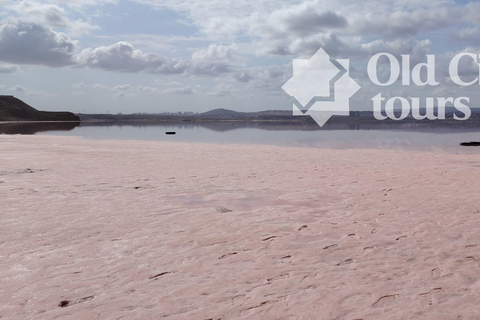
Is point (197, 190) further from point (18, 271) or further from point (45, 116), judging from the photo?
point (45, 116)

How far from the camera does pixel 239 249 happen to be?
653 cm

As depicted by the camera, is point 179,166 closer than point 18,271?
No

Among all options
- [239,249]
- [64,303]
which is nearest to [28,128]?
[239,249]

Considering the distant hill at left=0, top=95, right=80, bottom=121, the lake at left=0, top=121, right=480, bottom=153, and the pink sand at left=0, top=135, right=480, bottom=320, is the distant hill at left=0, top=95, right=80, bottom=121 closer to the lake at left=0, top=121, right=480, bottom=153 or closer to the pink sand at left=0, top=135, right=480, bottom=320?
the lake at left=0, top=121, right=480, bottom=153

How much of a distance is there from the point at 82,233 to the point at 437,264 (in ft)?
19.9

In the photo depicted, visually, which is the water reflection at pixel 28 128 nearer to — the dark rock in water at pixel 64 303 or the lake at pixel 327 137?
the lake at pixel 327 137

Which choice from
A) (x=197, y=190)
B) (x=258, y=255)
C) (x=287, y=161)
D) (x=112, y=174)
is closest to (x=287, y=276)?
(x=258, y=255)

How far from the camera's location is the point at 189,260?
6.00 metres

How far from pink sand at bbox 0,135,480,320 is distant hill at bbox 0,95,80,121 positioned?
174 m

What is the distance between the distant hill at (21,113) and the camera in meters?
165

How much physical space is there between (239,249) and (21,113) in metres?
192

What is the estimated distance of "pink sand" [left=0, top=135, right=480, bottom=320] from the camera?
4.62m

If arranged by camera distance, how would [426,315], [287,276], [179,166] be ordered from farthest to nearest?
1. [179,166]
2. [287,276]
3. [426,315]

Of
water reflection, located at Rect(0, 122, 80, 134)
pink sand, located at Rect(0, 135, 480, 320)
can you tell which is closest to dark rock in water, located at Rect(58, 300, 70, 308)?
pink sand, located at Rect(0, 135, 480, 320)
